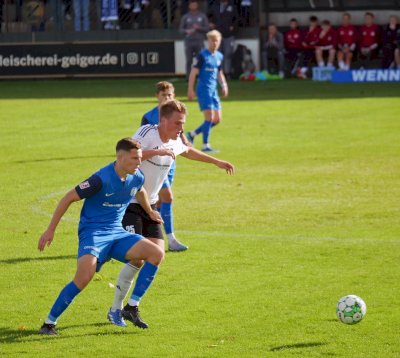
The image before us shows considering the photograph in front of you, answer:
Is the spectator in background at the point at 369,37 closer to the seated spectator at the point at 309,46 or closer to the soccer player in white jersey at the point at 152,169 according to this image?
the seated spectator at the point at 309,46

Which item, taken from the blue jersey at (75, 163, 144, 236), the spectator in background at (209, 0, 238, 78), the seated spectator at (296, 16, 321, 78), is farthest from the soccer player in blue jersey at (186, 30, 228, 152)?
the seated spectator at (296, 16, 321, 78)

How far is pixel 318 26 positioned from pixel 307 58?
126 centimetres

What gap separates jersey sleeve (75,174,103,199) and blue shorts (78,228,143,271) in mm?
391

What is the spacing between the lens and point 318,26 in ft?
126

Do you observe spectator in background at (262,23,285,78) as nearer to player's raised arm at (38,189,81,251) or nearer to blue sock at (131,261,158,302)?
blue sock at (131,261,158,302)

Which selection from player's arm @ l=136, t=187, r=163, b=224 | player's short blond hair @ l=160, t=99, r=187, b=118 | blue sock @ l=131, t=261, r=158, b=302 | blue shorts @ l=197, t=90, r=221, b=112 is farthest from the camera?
blue shorts @ l=197, t=90, r=221, b=112

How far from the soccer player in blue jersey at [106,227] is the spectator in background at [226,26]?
28679 mm

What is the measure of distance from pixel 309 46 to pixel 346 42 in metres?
1.34

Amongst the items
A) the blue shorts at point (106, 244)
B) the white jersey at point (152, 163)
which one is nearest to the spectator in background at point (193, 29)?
the white jersey at point (152, 163)

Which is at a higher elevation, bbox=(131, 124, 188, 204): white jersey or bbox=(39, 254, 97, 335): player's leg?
bbox=(131, 124, 188, 204): white jersey

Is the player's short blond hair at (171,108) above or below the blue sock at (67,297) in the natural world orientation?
above

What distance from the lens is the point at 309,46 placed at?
1511 inches

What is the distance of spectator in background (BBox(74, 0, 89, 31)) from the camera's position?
131ft

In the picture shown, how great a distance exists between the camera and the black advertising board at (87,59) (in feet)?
127
